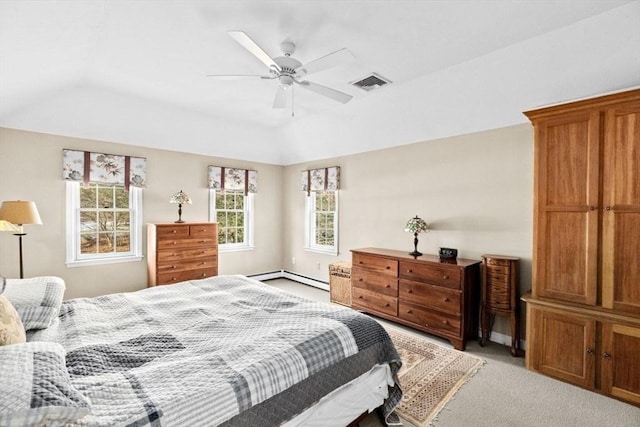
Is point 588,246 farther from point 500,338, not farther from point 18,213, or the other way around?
point 18,213

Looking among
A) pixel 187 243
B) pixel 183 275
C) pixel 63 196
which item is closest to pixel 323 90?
pixel 187 243

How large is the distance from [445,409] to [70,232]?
4886 millimetres

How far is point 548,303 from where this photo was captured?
2.59 metres

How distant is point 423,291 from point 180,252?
3.48m

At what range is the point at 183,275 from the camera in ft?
14.9

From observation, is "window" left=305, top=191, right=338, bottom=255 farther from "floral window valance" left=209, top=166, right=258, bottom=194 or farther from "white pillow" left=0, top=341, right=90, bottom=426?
"white pillow" left=0, top=341, right=90, bottom=426

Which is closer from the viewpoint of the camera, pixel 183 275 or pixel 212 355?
pixel 212 355

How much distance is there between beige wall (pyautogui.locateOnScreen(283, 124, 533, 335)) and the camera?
326cm

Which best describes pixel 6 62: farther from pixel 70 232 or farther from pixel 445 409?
pixel 445 409

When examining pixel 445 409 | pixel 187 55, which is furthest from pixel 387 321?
pixel 187 55

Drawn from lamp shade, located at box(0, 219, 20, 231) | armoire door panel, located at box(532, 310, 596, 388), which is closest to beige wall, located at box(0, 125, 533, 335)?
armoire door panel, located at box(532, 310, 596, 388)

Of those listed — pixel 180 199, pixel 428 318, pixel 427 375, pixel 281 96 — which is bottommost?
pixel 427 375

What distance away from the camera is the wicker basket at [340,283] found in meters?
4.49

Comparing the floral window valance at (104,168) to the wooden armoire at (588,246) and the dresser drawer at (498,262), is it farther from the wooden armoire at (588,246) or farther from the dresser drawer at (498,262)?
the wooden armoire at (588,246)
